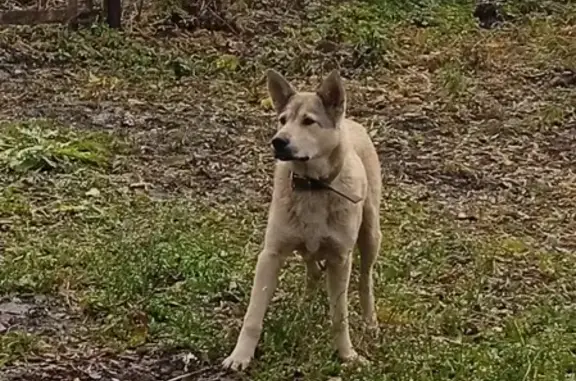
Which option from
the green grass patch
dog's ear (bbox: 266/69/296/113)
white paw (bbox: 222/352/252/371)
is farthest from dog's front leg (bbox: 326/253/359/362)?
the green grass patch

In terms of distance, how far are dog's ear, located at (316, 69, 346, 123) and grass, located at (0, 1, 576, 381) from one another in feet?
2.37

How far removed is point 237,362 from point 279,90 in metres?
1.03

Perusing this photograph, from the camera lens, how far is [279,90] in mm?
4695

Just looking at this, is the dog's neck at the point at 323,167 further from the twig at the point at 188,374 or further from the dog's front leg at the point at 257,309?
the twig at the point at 188,374

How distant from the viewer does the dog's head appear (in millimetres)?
4484

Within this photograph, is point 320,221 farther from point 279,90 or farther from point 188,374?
point 188,374

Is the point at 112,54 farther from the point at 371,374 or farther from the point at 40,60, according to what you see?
the point at 371,374

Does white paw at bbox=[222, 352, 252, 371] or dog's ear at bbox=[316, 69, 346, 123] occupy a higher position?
dog's ear at bbox=[316, 69, 346, 123]

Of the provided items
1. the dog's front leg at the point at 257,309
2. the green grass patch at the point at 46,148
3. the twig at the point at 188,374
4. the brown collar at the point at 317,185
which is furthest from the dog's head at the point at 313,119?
the green grass patch at the point at 46,148

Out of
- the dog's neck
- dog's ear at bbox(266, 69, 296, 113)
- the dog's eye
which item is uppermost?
dog's ear at bbox(266, 69, 296, 113)

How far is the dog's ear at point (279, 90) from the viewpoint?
4.65 m

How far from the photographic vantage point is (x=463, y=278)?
231 inches

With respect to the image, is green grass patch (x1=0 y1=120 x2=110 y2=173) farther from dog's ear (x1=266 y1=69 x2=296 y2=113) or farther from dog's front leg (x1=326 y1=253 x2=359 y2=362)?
dog's front leg (x1=326 y1=253 x2=359 y2=362)

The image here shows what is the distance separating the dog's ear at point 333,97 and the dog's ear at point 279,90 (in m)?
0.14
